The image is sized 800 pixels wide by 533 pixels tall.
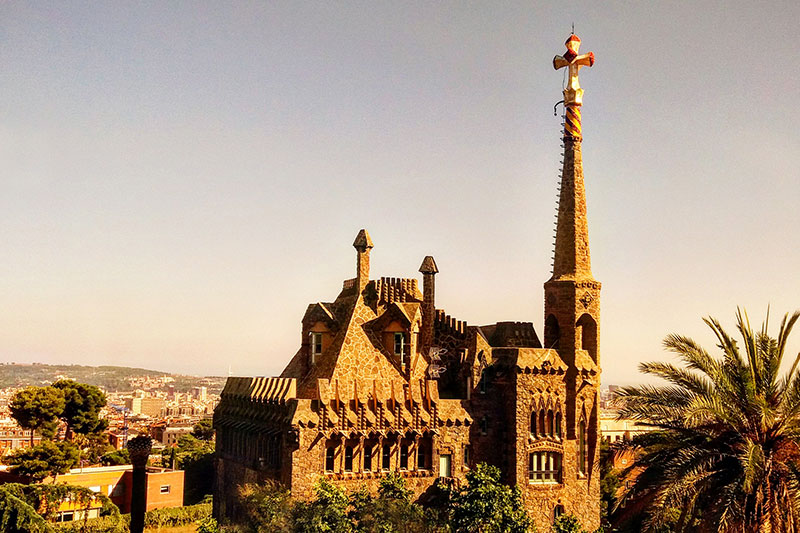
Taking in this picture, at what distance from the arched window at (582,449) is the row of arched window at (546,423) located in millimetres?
1365

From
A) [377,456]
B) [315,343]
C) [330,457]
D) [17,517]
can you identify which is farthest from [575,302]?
[17,517]

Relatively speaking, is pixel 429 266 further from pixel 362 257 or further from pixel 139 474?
pixel 139 474

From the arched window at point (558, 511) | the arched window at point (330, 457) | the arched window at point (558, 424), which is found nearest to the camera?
the arched window at point (330, 457)

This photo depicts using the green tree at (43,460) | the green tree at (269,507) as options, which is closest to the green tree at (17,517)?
the green tree at (269,507)

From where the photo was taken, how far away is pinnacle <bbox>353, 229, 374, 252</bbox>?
39.2 m

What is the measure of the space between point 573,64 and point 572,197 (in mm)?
7014

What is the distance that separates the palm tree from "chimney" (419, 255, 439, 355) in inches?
709

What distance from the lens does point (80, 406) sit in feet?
179

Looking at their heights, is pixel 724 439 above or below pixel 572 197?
below

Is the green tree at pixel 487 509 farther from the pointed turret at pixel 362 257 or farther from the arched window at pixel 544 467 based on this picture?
the pointed turret at pixel 362 257

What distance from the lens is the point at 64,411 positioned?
53.7 metres

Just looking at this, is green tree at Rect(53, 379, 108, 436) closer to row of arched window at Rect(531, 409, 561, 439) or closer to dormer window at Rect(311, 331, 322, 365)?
dormer window at Rect(311, 331, 322, 365)

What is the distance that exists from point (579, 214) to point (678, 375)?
19476 mm

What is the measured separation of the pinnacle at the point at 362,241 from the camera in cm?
3919
